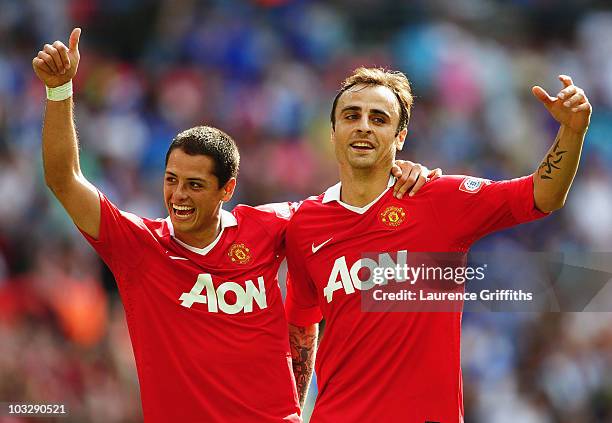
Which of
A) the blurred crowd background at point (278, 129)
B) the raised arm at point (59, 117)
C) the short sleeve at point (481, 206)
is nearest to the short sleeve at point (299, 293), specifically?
the short sleeve at point (481, 206)

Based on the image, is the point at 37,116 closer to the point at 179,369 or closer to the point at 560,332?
the point at 560,332

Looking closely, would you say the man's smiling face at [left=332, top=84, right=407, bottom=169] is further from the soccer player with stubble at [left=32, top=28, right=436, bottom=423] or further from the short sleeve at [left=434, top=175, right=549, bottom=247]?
the short sleeve at [left=434, top=175, right=549, bottom=247]

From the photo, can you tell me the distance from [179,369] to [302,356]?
33.9 inches

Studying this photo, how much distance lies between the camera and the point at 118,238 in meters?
5.43

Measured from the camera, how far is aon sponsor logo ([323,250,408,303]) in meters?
5.39

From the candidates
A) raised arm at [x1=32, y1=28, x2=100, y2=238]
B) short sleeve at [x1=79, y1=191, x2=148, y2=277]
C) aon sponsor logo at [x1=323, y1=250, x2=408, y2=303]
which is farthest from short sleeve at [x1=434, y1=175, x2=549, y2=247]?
raised arm at [x1=32, y1=28, x2=100, y2=238]

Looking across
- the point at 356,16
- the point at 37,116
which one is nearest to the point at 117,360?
the point at 37,116

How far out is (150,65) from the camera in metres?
13.3

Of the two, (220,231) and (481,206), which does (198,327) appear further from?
(481,206)

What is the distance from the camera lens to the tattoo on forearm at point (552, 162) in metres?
4.99

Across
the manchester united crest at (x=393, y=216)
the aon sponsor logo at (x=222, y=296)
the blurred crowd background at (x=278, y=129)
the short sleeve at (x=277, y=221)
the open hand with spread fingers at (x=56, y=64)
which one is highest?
the blurred crowd background at (x=278, y=129)
